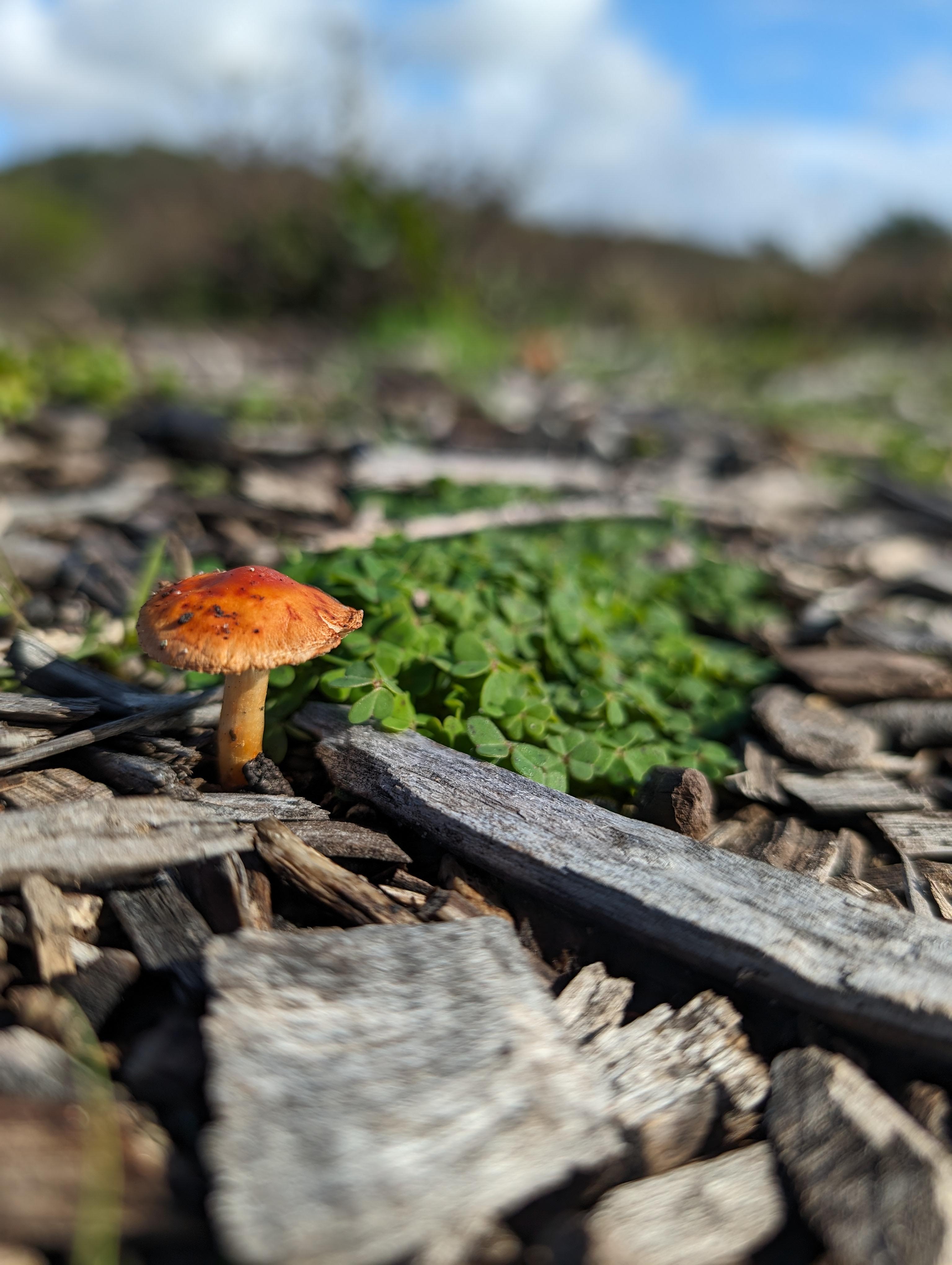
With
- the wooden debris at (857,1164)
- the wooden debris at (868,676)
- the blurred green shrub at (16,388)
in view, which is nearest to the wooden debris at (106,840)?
the wooden debris at (857,1164)

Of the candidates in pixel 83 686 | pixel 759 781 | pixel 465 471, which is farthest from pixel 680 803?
pixel 465 471

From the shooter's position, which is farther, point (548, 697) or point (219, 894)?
point (548, 697)

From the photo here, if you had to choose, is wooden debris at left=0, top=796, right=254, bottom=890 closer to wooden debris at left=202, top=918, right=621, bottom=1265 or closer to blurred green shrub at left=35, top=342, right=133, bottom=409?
wooden debris at left=202, top=918, right=621, bottom=1265

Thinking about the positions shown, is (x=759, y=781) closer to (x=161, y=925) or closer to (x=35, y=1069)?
(x=161, y=925)

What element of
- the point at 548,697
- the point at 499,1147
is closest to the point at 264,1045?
the point at 499,1147

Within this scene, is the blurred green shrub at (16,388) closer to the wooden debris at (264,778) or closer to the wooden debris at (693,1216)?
the wooden debris at (264,778)

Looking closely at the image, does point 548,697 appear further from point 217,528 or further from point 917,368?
point 917,368

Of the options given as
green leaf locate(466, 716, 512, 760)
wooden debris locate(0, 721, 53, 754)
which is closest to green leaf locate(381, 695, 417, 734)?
green leaf locate(466, 716, 512, 760)
